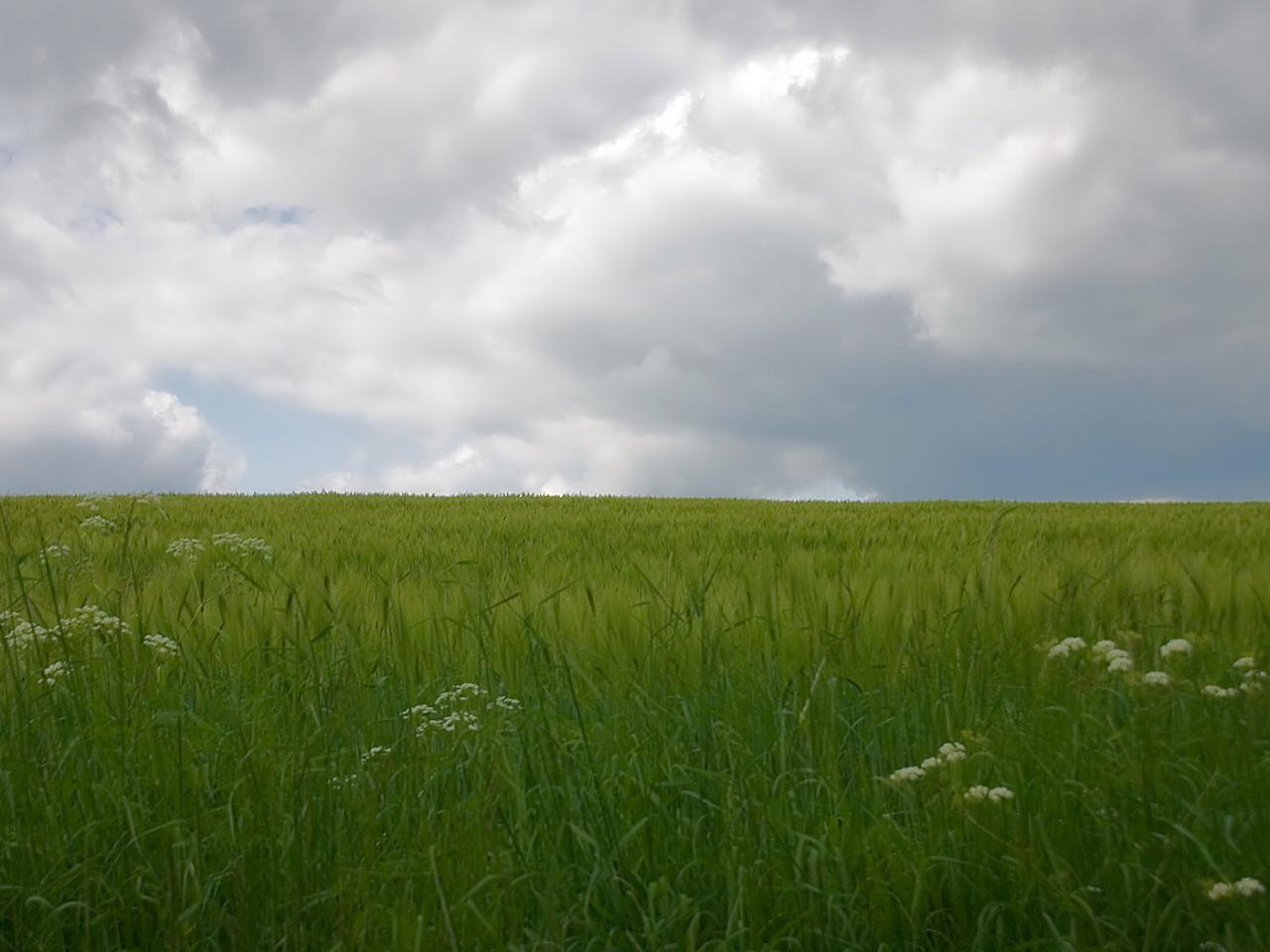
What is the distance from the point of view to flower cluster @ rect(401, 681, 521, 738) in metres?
A: 2.66

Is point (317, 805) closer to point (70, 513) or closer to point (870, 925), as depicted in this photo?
point (870, 925)

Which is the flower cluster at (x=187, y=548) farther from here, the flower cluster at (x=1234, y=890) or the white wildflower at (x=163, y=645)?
the flower cluster at (x=1234, y=890)

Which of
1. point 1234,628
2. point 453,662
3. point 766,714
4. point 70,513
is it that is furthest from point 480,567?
point 70,513

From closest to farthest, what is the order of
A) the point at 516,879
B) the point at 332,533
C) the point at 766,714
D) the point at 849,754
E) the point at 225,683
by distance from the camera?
the point at 516,879 → the point at 849,754 → the point at 766,714 → the point at 225,683 → the point at 332,533

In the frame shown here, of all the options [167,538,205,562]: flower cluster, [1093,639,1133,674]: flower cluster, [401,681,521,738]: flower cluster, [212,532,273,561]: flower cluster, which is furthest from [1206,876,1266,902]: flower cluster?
[167,538,205,562]: flower cluster

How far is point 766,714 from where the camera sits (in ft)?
9.48

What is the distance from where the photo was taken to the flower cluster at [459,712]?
8.73ft

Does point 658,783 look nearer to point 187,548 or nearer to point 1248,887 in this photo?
point 1248,887

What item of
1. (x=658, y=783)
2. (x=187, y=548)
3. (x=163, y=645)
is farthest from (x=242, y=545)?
(x=658, y=783)

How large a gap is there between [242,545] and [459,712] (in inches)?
175

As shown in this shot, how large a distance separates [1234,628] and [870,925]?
285 centimetres

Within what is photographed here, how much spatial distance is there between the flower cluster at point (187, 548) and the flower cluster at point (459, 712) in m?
4.08

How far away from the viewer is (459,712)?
296 centimetres

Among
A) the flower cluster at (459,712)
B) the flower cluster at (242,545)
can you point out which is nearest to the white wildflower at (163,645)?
the flower cluster at (459,712)
